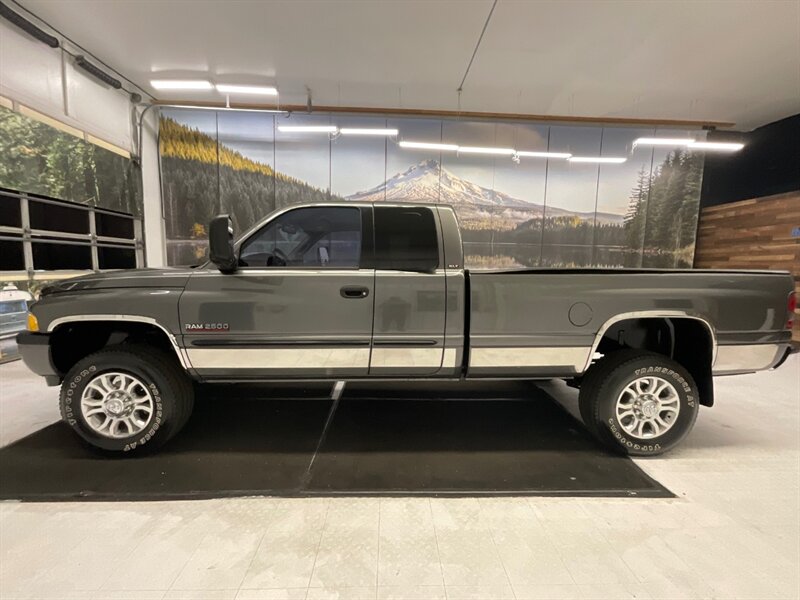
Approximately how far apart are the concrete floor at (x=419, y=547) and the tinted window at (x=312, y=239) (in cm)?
169

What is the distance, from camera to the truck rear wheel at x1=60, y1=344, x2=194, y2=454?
275 cm

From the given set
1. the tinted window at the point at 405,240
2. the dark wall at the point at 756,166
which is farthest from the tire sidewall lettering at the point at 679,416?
the dark wall at the point at 756,166

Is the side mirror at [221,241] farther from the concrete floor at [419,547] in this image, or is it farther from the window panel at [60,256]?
the window panel at [60,256]

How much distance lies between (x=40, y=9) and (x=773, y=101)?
1363cm

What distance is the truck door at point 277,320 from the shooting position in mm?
2752

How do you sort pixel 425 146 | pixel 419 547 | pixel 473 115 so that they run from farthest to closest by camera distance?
pixel 473 115
pixel 425 146
pixel 419 547

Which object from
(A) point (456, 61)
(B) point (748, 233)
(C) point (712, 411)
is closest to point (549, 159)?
(A) point (456, 61)

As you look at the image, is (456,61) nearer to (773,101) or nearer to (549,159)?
(549,159)

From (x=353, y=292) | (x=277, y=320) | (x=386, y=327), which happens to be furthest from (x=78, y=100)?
(x=386, y=327)

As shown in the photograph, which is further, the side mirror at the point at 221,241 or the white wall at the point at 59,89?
the white wall at the point at 59,89

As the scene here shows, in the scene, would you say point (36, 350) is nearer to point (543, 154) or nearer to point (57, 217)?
point (57, 217)

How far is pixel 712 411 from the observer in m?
3.88

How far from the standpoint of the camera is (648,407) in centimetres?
287

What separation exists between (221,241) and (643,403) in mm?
3354
